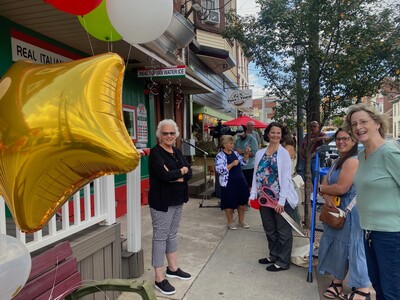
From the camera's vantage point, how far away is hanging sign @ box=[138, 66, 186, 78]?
5570mm

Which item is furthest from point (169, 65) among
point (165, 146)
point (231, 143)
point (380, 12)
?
point (380, 12)

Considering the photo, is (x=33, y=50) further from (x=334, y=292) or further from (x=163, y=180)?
Result: (x=334, y=292)

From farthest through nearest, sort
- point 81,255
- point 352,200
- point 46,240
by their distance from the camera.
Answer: point 352,200
point 81,255
point 46,240

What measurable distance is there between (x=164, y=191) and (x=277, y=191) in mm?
1367

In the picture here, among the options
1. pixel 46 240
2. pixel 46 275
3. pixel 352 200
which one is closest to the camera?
pixel 46 275

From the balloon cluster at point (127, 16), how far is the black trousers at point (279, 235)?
2395 mm

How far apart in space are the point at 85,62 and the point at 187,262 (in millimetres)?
3029

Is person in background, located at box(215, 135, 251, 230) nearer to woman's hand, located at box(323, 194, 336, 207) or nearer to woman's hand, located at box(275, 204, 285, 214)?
woman's hand, located at box(275, 204, 285, 214)

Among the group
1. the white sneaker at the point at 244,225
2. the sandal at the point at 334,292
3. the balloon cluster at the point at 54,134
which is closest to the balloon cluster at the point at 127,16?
the balloon cluster at the point at 54,134

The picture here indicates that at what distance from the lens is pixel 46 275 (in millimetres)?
1904

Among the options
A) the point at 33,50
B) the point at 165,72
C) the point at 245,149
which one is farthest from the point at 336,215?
the point at 33,50

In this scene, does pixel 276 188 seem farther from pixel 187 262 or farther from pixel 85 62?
pixel 85 62

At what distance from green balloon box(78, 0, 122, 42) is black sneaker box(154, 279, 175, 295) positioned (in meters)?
2.26

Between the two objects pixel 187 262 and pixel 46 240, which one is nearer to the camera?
pixel 46 240
